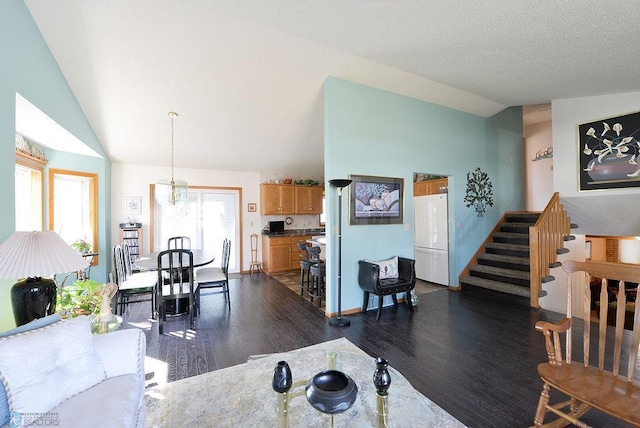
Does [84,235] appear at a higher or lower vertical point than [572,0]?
lower

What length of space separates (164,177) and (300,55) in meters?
4.16

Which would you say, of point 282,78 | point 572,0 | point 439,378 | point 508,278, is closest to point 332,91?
point 282,78

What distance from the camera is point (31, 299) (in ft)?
5.49

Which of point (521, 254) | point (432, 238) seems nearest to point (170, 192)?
point (432, 238)

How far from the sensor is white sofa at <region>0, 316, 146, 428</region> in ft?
3.64

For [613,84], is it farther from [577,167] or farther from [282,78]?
[282,78]

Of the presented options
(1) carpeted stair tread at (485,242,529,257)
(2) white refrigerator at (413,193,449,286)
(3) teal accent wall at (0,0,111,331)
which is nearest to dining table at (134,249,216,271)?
(3) teal accent wall at (0,0,111,331)

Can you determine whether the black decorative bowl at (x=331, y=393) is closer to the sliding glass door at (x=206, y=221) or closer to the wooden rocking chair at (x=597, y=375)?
the wooden rocking chair at (x=597, y=375)

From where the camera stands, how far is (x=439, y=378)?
7.00 ft

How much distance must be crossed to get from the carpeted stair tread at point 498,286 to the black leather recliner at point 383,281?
1.62 m

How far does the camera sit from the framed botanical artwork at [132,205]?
207 inches

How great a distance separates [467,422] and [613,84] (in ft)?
14.4

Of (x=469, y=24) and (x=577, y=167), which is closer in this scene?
(x=469, y=24)

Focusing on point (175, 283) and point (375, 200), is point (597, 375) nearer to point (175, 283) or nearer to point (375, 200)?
point (375, 200)
